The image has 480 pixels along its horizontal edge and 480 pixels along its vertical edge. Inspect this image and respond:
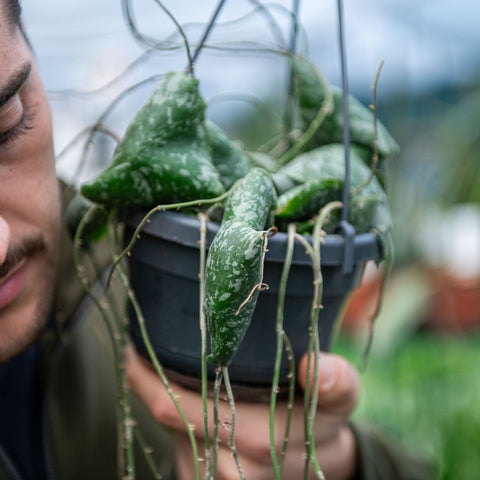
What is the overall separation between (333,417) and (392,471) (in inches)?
7.8

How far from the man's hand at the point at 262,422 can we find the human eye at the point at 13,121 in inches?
12.2

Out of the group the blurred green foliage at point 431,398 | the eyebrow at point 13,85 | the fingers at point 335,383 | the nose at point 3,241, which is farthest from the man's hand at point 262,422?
the blurred green foliage at point 431,398

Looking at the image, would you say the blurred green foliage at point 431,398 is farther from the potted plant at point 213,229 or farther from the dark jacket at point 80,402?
the potted plant at point 213,229

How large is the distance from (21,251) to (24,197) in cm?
6

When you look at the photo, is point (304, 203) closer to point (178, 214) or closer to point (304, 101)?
point (178, 214)

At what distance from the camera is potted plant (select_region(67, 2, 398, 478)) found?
0.54 meters

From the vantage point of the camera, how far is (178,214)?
1.83ft

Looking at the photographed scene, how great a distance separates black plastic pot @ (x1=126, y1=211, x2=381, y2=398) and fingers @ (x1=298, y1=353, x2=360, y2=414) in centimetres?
4

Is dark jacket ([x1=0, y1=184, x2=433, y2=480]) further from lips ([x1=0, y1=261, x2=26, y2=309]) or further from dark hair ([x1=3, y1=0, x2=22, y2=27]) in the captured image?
dark hair ([x1=3, y1=0, x2=22, y2=27])

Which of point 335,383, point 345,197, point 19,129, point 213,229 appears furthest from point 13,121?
point 335,383

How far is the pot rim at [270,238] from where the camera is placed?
0.53 metres

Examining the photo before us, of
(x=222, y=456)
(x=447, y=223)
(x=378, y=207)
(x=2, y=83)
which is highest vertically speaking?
(x=2, y=83)

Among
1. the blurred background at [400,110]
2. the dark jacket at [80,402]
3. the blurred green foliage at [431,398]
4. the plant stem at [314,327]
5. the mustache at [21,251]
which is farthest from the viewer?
the blurred background at [400,110]

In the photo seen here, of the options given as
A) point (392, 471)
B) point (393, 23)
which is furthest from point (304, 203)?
point (393, 23)
